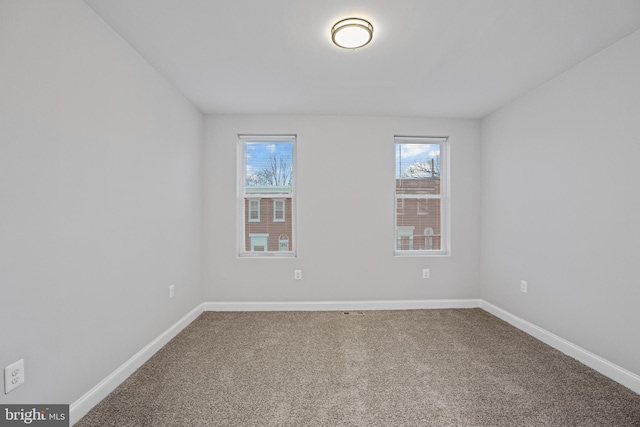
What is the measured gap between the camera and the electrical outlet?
1.25 m

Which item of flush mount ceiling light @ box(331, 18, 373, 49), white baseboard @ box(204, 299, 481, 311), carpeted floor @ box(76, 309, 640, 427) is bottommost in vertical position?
carpeted floor @ box(76, 309, 640, 427)

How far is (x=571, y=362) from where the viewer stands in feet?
7.39

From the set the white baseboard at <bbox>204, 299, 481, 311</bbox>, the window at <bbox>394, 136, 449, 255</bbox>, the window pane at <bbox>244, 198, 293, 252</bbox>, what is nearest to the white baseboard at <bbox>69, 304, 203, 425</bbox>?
the white baseboard at <bbox>204, 299, 481, 311</bbox>

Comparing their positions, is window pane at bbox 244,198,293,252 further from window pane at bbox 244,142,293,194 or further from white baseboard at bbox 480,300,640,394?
white baseboard at bbox 480,300,640,394

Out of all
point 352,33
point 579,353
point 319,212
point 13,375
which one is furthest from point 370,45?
point 579,353

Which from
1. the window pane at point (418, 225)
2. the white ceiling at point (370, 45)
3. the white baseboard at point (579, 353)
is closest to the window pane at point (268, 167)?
the white ceiling at point (370, 45)

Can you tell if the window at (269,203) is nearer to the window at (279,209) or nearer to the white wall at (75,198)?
the window at (279,209)

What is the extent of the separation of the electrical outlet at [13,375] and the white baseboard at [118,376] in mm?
423

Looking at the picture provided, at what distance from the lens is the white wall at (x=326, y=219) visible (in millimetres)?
3500

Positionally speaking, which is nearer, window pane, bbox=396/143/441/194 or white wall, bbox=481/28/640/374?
white wall, bbox=481/28/640/374

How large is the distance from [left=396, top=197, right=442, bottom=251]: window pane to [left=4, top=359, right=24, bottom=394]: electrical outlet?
3421 millimetres

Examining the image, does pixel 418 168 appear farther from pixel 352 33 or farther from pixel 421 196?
pixel 352 33

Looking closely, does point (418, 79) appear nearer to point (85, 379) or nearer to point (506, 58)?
point (506, 58)

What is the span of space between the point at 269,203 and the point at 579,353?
3377mm
